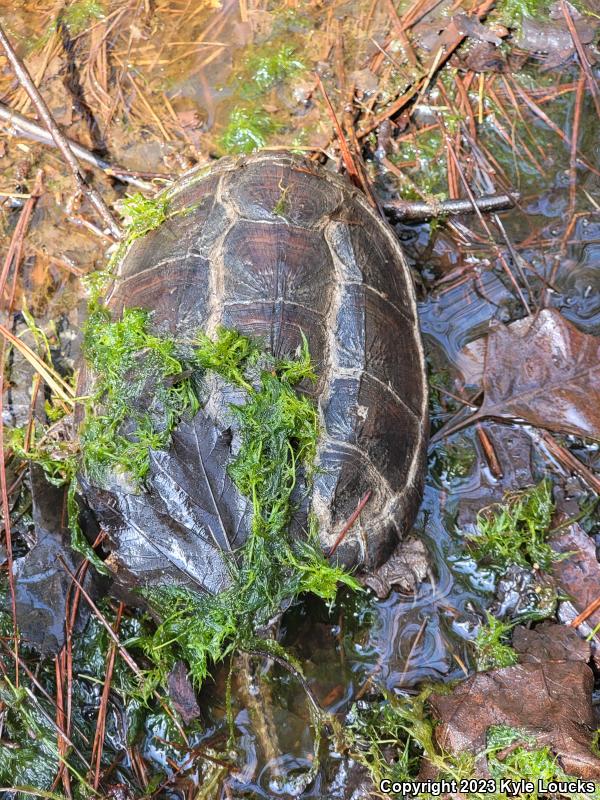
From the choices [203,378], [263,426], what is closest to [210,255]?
[203,378]

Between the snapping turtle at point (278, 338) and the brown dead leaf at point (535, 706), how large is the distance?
735 millimetres

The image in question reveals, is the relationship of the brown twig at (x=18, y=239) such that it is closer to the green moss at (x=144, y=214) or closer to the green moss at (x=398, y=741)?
the green moss at (x=144, y=214)

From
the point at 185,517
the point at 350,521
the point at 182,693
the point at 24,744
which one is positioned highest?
the point at 185,517

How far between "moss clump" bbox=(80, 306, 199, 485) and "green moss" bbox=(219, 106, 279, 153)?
1.60 m

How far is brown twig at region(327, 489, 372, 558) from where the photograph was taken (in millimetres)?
2879

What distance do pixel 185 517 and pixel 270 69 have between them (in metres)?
3.02

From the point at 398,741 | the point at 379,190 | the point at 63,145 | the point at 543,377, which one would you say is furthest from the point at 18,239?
the point at 398,741

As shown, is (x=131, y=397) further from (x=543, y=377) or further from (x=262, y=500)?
(x=543, y=377)

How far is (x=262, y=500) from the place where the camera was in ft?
8.95

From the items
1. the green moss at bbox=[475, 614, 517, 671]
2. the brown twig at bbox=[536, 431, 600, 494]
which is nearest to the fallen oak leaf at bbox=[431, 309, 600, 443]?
the brown twig at bbox=[536, 431, 600, 494]

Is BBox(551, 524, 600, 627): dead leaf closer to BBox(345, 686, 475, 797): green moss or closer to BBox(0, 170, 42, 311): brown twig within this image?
BBox(345, 686, 475, 797): green moss

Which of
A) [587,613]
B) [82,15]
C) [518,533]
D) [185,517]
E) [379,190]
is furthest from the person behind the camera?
[82,15]

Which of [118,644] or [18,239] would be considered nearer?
[118,644]

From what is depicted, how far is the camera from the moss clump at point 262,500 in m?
2.71
